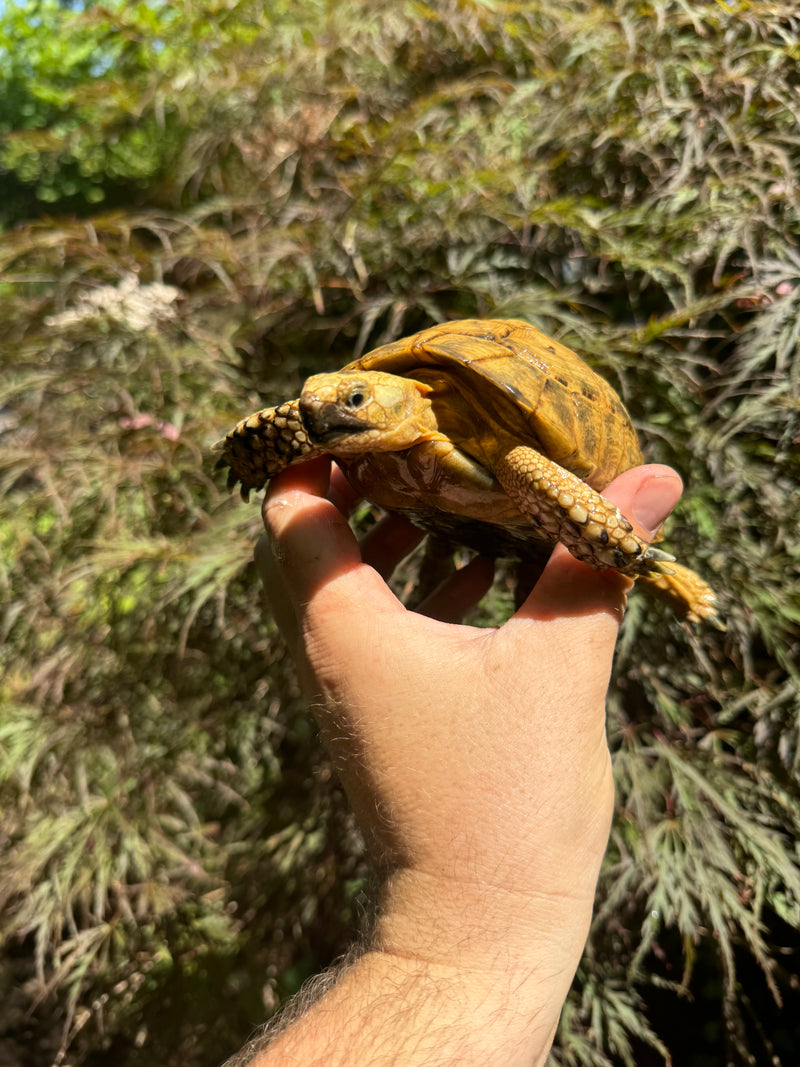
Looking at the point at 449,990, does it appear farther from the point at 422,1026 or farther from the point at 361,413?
the point at 361,413

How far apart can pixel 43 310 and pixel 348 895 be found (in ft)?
6.31

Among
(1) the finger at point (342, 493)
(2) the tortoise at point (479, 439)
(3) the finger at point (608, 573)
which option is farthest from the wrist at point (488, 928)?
(1) the finger at point (342, 493)

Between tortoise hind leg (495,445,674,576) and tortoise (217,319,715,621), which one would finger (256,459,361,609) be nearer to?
tortoise (217,319,715,621)

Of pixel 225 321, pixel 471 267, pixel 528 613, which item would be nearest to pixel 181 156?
pixel 225 321

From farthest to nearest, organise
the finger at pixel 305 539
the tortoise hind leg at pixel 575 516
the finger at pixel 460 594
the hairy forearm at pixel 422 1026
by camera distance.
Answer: the finger at pixel 460 594
the finger at pixel 305 539
the tortoise hind leg at pixel 575 516
the hairy forearm at pixel 422 1026

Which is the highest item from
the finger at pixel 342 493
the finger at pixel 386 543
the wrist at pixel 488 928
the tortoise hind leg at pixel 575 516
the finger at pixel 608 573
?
the tortoise hind leg at pixel 575 516

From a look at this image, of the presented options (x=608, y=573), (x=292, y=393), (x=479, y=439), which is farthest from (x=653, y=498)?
(x=292, y=393)

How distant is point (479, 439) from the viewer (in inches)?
48.6

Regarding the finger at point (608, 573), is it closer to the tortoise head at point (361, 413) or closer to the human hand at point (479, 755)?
the human hand at point (479, 755)

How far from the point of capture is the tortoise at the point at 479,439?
107 centimetres

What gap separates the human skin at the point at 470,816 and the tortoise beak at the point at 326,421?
0.88ft

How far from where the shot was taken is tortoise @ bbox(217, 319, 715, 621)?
3.51 ft

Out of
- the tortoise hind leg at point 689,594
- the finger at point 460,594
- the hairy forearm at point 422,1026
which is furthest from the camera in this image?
the finger at point 460,594

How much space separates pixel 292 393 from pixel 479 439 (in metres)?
0.94
